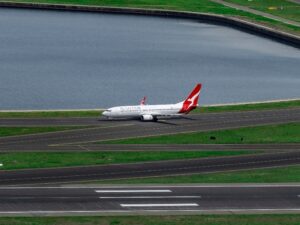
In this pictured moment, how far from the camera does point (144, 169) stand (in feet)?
422

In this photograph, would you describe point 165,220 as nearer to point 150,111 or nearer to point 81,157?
point 81,157

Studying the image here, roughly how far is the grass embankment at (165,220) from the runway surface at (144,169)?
59.3 feet

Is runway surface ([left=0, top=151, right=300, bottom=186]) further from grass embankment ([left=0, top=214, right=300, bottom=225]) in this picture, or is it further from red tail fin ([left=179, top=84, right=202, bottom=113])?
red tail fin ([left=179, top=84, right=202, bottom=113])

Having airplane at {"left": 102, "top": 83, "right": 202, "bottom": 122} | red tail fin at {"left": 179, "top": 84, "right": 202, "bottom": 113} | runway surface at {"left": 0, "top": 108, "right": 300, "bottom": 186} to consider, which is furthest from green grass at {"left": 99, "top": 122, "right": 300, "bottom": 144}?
airplane at {"left": 102, "top": 83, "right": 202, "bottom": 122}

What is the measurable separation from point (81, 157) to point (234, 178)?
882 inches

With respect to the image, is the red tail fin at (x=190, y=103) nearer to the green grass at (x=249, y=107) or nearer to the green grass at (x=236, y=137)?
the green grass at (x=249, y=107)

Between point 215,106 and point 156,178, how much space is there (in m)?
66.7

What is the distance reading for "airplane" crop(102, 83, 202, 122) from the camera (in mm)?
168875

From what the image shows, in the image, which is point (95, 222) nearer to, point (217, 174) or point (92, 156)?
point (217, 174)

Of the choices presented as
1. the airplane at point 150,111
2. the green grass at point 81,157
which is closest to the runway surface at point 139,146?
the airplane at point 150,111

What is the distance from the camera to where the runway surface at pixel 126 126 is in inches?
5861

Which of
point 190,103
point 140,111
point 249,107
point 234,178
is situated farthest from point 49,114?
point 234,178

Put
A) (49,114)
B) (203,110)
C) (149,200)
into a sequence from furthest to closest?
(203,110)
(49,114)
(149,200)

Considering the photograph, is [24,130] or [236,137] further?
[24,130]
